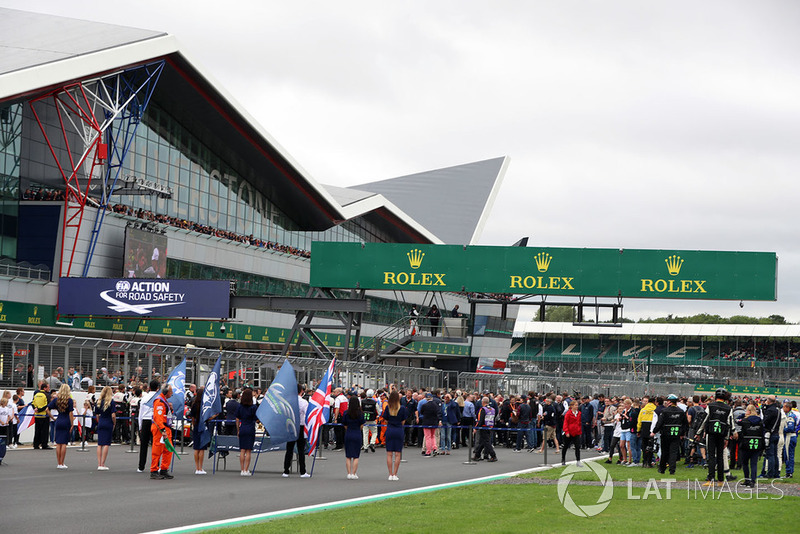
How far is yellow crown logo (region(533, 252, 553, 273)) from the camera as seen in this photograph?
3903 cm

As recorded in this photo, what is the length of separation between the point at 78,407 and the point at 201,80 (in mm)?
21203

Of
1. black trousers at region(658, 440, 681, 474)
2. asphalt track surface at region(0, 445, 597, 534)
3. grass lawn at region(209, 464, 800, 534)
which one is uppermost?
black trousers at region(658, 440, 681, 474)

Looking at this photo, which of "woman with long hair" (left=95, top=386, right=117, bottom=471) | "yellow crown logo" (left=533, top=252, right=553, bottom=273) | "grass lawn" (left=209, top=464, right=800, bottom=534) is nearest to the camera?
"grass lawn" (left=209, top=464, right=800, bottom=534)

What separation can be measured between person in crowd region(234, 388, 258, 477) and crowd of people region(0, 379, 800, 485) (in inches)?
0.8

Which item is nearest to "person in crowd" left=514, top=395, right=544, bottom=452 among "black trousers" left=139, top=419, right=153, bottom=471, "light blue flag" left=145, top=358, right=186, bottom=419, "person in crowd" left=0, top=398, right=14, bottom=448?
"light blue flag" left=145, top=358, right=186, bottom=419

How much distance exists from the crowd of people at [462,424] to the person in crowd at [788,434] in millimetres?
34

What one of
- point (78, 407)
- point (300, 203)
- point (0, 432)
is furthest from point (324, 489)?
point (300, 203)

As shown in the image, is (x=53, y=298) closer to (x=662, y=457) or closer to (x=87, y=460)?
(x=87, y=460)

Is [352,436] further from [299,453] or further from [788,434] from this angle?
[788,434]

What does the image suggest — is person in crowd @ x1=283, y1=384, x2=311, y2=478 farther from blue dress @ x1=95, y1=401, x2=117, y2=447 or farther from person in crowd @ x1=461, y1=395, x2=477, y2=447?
person in crowd @ x1=461, y1=395, x2=477, y2=447

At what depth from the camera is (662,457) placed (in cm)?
2117

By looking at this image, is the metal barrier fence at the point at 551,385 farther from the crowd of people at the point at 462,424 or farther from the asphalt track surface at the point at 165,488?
the asphalt track surface at the point at 165,488

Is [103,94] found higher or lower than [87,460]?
higher

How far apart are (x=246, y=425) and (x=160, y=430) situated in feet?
6.03
